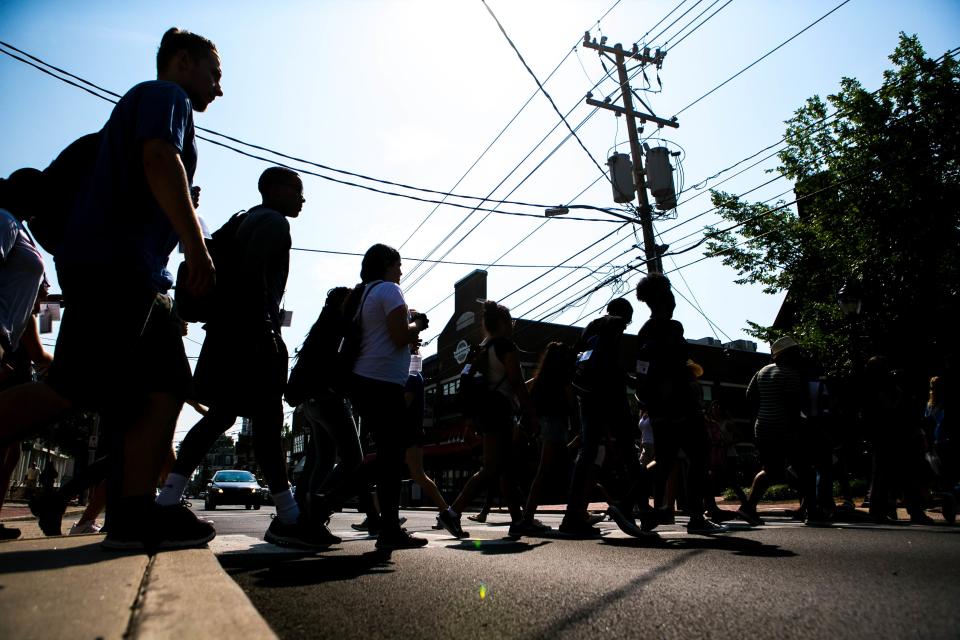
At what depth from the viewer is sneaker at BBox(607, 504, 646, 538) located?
4.43 m

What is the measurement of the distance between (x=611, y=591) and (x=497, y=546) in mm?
1873

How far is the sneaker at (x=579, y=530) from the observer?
189 inches

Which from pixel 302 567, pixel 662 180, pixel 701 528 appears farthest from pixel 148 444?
pixel 662 180

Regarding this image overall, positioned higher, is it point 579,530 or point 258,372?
point 258,372

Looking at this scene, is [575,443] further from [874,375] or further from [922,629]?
[922,629]

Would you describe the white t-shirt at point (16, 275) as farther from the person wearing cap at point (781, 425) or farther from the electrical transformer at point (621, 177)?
the electrical transformer at point (621, 177)

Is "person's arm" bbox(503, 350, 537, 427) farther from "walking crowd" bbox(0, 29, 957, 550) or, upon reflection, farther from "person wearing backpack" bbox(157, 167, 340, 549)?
"person wearing backpack" bbox(157, 167, 340, 549)

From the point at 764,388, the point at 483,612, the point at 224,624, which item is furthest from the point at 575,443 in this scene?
the point at 224,624

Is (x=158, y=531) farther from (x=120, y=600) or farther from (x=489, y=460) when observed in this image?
(x=489, y=460)

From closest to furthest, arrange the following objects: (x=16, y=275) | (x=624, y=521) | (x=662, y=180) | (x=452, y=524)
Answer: (x=16, y=275) < (x=624, y=521) < (x=452, y=524) < (x=662, y=180)

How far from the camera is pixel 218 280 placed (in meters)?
3.25

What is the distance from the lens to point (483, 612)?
191 cm

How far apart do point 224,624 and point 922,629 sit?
164cm

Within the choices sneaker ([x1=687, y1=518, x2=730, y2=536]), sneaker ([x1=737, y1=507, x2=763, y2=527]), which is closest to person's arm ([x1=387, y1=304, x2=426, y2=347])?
sneaker ([x1=687, y1=518, x2=730, y2=536])
